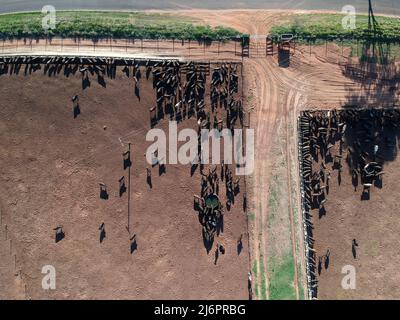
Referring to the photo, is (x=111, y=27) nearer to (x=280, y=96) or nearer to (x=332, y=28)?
(x=280, y=96)

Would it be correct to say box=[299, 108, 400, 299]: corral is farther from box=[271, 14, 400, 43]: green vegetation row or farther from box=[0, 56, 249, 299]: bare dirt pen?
box=[271, 14, 400, 43]: green vegetation row

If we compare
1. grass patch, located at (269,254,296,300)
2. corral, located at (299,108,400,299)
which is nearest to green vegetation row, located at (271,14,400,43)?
corral, located at (299,108,400,299)

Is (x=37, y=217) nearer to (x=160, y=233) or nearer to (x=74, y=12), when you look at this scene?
(x=160, y=233)
